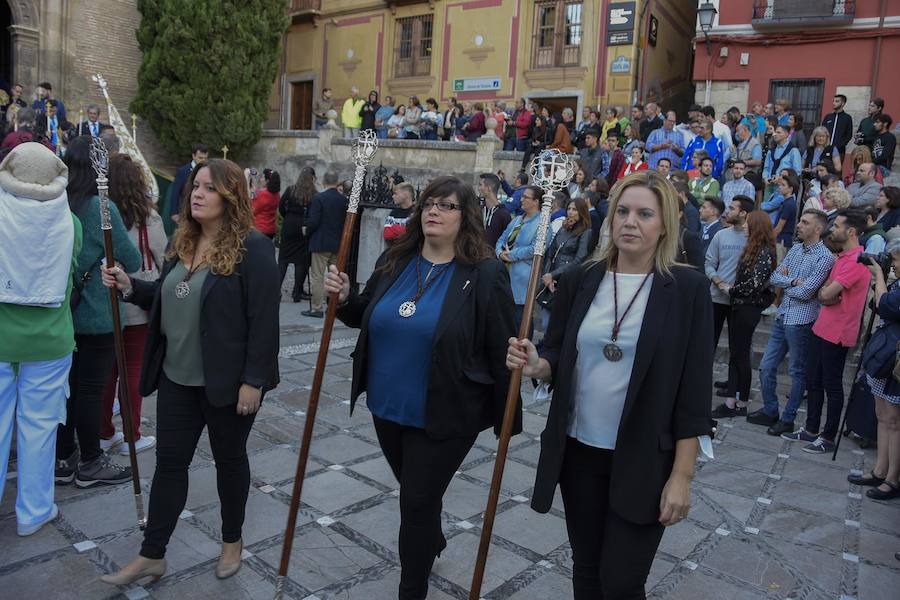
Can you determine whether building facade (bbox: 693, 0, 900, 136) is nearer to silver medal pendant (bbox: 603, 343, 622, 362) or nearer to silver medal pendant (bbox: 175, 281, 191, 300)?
silver medal pendant (bbox: 603, 343, 622, 362)

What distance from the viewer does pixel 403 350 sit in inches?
119

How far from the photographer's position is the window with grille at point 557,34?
68.8ft

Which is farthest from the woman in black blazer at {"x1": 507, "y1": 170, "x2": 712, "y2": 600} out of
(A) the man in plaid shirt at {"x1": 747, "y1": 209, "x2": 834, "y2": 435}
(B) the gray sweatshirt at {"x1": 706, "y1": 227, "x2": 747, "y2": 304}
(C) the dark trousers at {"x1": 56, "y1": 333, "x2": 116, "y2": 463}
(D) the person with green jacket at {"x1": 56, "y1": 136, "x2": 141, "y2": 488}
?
(B) the gray sweatshirt at {"x1": 706, "y1": 227, "x2": 747, "y2": 304}

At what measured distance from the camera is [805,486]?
5.17 metres

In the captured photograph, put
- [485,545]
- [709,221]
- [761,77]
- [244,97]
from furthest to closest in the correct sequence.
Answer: [244,97] → [761,77] → [709,221] → [485,545]

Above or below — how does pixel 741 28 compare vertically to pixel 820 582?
above

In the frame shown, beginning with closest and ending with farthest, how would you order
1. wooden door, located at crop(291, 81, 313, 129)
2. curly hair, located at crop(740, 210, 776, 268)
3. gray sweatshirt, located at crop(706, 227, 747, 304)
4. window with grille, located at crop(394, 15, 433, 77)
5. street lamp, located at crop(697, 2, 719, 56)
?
curly hair, located at crop(740, 210, 776, 268), gray sweatshirt, located at crop(706, 227, 747, 304), street lamp, located at crop(697, 2, 719, 56), window with grille, located at crop(394, 15, 433, 77), wooden door, located at crop(291, 81, 313, 129)

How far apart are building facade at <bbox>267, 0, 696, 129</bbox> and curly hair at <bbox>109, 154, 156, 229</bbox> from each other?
53.8 feet

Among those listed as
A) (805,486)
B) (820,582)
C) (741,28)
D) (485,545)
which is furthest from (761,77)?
(485,545)

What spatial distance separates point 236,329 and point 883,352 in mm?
4274

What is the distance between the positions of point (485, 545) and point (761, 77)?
1960 centimetres

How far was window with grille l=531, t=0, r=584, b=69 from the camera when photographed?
21.0 metres

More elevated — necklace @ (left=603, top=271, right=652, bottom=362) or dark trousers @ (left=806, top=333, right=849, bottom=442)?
necklace @ (left=603, top=271, right=652, bottom=362)

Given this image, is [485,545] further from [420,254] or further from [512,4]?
[512,4]
